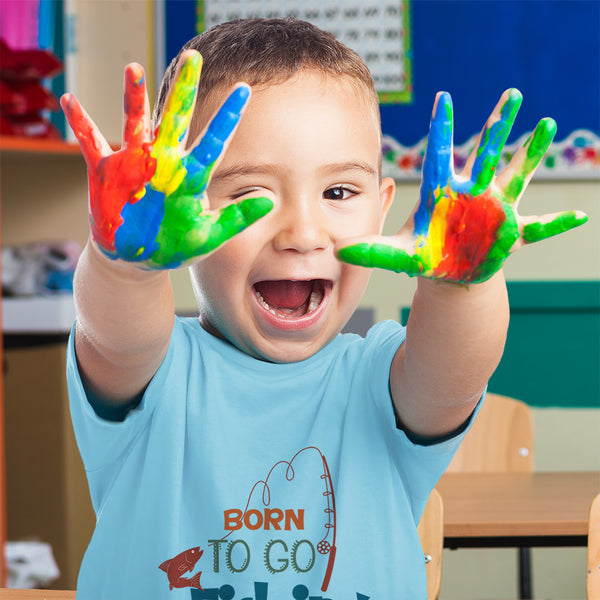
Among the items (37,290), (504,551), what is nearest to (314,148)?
(37,290)

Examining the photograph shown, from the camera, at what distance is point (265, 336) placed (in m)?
0.73

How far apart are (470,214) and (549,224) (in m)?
0.06

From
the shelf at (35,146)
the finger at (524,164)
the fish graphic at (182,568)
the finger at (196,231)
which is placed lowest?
the fish graphic at (182,568)

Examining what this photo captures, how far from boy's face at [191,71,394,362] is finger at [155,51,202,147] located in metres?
0.12

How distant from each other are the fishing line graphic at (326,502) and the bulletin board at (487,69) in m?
1.84

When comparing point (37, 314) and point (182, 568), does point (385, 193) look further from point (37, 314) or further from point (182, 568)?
point (37, 314)

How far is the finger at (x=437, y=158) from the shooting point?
1.90 feet

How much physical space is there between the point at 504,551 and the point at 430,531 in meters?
1.42

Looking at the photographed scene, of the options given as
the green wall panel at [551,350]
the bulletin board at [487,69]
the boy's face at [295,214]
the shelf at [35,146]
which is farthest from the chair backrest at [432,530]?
the shelf at [35,146]

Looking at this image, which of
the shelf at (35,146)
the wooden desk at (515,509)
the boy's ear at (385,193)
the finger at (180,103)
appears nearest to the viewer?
the finger at (180,103)

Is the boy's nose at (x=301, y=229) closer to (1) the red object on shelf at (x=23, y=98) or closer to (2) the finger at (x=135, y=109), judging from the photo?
(2) the finger at (x=135, y=109)

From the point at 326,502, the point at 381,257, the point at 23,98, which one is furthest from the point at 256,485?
the point at 23,98

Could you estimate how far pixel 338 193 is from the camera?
72 cm

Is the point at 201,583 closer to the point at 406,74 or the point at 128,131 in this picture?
the point at 128,131
